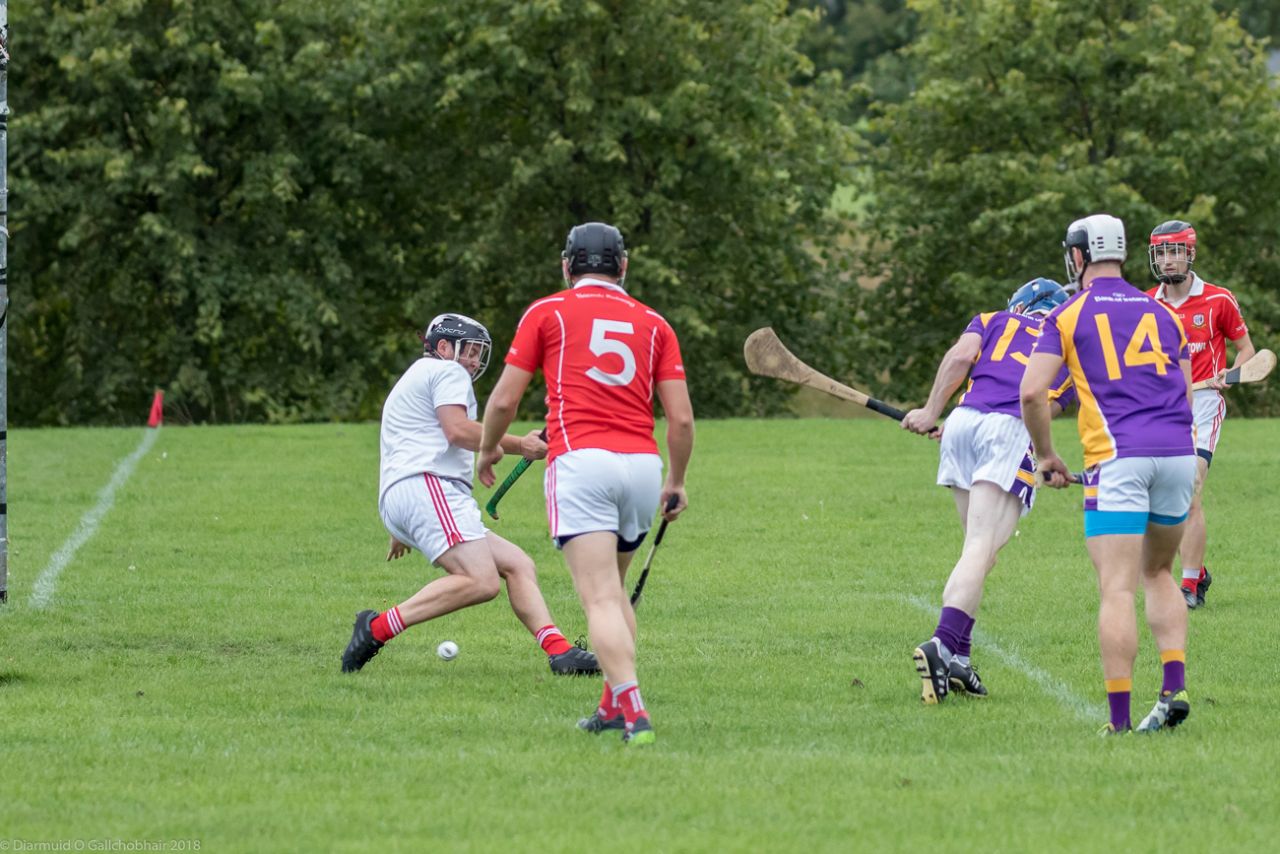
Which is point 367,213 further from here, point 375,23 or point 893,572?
point 893,572

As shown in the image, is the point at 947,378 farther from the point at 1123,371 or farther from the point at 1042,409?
the point at 1123,371

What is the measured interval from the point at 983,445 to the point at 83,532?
29.2ft

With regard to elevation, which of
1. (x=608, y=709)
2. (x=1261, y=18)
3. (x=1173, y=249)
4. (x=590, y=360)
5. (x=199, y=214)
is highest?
(x=1261, y=18)

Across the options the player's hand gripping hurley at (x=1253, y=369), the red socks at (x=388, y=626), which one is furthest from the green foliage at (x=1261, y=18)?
the red socks at (x=388, y=626)

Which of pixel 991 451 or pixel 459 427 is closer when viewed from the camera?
pixel 991 451

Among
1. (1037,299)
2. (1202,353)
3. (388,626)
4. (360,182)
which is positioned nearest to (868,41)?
(360,182)

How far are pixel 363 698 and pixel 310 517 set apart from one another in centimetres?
834

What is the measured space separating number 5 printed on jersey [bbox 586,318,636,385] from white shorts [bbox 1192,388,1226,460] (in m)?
5.62

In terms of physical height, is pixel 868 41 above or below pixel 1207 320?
above

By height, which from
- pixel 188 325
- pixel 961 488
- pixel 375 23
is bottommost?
pixel 188 325

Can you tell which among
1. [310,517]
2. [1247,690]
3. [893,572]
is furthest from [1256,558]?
[310,517]

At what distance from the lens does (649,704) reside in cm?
810

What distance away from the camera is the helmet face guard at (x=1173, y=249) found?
36.5 ft

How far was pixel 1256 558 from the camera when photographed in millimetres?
13672
